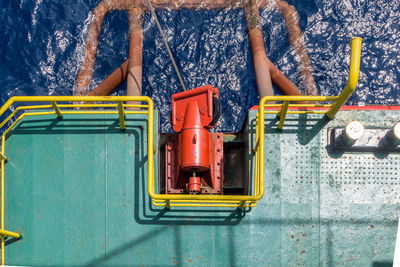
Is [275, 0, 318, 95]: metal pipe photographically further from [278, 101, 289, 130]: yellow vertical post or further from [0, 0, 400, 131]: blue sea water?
[278, 101, 289, 130]: yellow vertical post

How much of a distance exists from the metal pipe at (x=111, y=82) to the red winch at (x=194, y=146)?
3.69 metres

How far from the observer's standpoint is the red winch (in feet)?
18.4

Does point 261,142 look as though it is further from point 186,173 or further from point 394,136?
point 394,136

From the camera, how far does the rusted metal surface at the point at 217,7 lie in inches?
350

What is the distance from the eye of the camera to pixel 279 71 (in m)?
9.08

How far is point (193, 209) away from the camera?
6016 millimetres

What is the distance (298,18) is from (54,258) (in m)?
8.78

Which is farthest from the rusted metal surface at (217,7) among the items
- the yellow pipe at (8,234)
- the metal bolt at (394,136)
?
the yellow pipe at (8,234)

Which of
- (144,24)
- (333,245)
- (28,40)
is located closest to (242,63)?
(144,24)

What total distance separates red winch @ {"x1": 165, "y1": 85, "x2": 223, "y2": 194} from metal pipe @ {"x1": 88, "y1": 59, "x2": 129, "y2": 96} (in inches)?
145

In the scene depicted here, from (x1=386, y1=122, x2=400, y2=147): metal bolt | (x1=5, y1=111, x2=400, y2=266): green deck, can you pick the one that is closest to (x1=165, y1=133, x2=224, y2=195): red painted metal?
(x1=5, y1=111, x2=400, y2=266): green deck

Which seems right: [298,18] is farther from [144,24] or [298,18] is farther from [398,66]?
[144,24]

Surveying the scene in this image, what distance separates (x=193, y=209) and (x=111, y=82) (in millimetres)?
4849

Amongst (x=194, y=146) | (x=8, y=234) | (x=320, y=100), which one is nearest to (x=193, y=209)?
(x=194, y=146)
